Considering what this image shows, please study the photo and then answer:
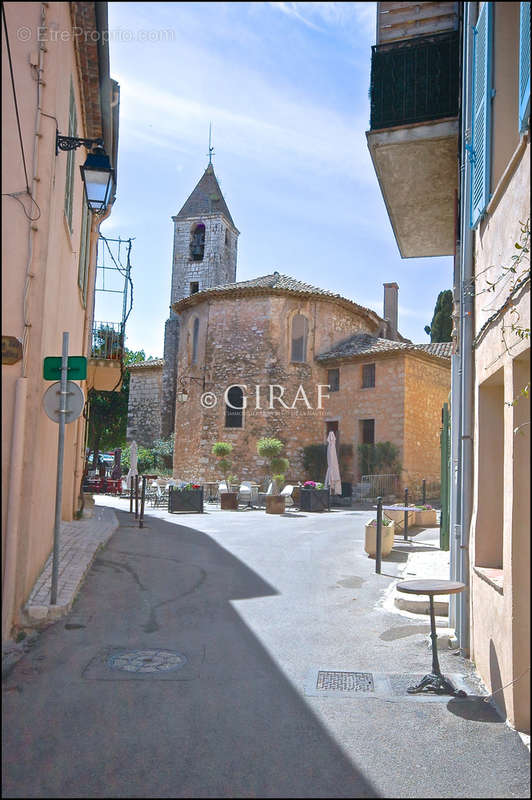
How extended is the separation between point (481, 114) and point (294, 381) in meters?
23.7

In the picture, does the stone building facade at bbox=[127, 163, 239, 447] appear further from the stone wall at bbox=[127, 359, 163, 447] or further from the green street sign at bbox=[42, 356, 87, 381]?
the green street sign at bbox=[42, 356, 87, 381]

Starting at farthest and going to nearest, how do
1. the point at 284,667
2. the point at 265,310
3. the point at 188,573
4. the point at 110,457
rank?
the point at 110,457, the point at 265,310, the point at 188,573, the point at 284,667

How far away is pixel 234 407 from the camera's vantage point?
2983 cm

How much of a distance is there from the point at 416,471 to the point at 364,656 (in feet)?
69.5

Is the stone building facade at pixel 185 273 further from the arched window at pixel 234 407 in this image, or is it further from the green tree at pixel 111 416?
the arched window at pixel 234 407

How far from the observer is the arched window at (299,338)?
30.0 meters

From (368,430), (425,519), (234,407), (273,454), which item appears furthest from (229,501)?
(368,430)

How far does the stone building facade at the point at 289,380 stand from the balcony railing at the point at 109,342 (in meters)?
14.2

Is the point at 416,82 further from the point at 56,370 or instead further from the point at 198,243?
the point at 198,243

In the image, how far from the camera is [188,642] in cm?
635

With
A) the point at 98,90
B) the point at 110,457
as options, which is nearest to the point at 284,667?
the point at 98,90

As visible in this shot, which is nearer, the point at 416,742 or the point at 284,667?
the point at 416,742

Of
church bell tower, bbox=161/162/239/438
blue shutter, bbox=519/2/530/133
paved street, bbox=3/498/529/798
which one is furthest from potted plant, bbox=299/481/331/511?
church bell tower, bbox=161/162/239/438

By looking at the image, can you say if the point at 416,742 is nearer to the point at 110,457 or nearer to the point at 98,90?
the point at 98,90
